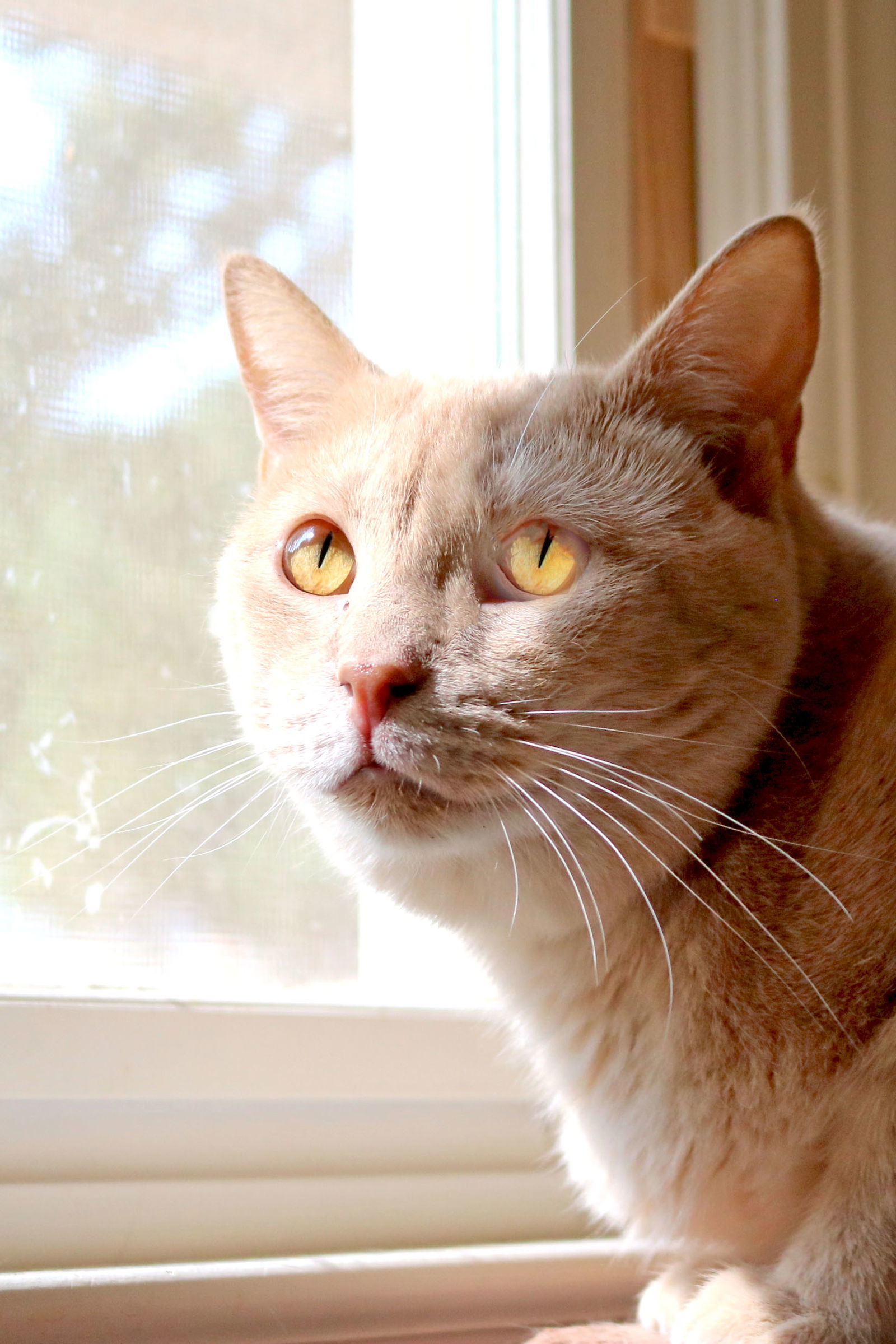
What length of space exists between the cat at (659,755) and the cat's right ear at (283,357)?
0.44 ft

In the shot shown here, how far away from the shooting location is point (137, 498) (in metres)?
1.30

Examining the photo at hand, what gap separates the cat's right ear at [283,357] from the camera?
1142 millimetres

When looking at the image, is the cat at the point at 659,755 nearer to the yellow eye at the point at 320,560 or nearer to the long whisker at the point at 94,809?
the yellow eye at the point at 320,560

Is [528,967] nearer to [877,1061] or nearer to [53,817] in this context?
[877,1061]

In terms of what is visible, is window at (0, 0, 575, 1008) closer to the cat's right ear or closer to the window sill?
the cat's right ear

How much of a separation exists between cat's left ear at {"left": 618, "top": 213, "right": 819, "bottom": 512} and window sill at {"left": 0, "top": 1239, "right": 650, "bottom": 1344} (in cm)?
70

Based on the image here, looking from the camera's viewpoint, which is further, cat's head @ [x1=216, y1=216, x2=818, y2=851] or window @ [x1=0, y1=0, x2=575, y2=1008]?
window @ [x1=0, y1=0, x2=575, y2=1008]

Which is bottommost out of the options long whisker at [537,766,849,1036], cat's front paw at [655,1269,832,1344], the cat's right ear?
cat's front paw at [655,1269,832,1344]

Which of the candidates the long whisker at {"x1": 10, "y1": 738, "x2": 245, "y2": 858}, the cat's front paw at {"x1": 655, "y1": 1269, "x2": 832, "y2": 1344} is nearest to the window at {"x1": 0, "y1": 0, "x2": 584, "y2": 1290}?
the long whisker at {"x1": 10, "y1": 738, "x2": 245, "y2": 858}

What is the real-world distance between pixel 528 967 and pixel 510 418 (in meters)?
0.48

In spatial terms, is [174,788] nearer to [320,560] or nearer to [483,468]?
[320,560]

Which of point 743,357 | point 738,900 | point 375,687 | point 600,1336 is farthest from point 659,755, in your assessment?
point 600,1336

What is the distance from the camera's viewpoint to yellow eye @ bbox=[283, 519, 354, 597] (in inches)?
40.6

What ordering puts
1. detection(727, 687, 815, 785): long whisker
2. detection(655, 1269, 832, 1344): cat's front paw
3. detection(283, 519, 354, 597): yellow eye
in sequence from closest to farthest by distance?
detection(655, 1269, 832, 1344): cat's front paw, detection(727, 687, 815, 785): long whisker, detection(283, 519, 354, 597): yellow eye
